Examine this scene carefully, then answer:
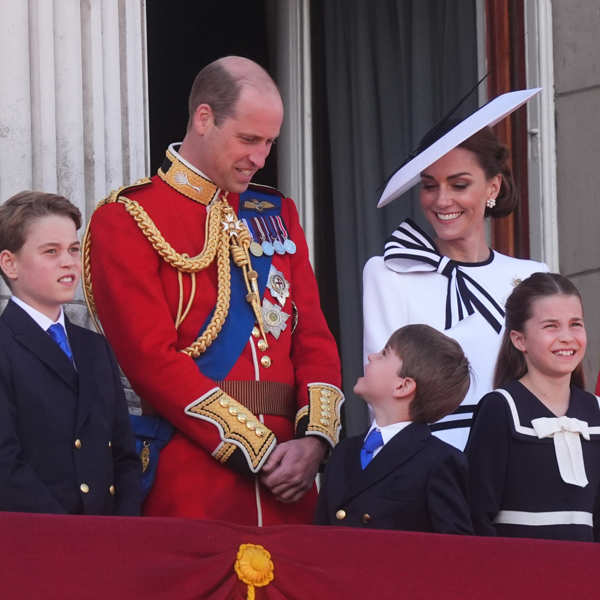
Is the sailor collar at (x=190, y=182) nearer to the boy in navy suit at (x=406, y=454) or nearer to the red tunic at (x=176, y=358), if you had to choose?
the red tunic at (x=176, y=358)

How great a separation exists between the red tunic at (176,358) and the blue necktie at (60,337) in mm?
205

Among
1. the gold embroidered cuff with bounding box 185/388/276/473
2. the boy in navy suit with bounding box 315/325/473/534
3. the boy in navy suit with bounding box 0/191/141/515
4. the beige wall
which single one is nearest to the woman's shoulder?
the boy in navy suit with bounding box 315/325/473/534

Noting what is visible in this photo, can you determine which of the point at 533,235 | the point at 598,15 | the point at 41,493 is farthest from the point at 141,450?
the point at 598,15

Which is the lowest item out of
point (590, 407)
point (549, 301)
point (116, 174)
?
point (590, 407)

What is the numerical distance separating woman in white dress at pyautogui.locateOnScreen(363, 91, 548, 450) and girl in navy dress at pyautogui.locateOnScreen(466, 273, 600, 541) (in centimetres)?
36

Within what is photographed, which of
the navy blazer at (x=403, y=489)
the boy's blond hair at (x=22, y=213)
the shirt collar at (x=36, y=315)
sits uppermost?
the boy's blond hair at (x=22, y=213)

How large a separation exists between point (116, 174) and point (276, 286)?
0.88 metres

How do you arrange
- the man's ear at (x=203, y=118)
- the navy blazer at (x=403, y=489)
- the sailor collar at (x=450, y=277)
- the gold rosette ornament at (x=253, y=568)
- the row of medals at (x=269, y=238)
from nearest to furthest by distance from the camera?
the gold rosette ornament at (x=253, y=568) < the navy blazer at (x=403, y=489) < the man's ear at (x=203, y=118) < the row of medals at (x=269, y=238) < the sailor collar at (x=450, y=277)

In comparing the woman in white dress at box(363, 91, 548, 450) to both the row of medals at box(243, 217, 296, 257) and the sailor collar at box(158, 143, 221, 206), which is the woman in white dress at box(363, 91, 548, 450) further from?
the sailor collar at box(158, 143, 221, 206)

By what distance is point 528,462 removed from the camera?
160 inches

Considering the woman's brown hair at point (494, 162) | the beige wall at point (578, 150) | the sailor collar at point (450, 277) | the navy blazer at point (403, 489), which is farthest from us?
the beige wall at point (578, 150)

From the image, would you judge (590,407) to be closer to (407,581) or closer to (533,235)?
(407,581)

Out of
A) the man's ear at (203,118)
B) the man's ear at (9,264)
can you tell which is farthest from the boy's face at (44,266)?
the man's ear at (203,118)

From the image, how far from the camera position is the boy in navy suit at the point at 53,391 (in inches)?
152
